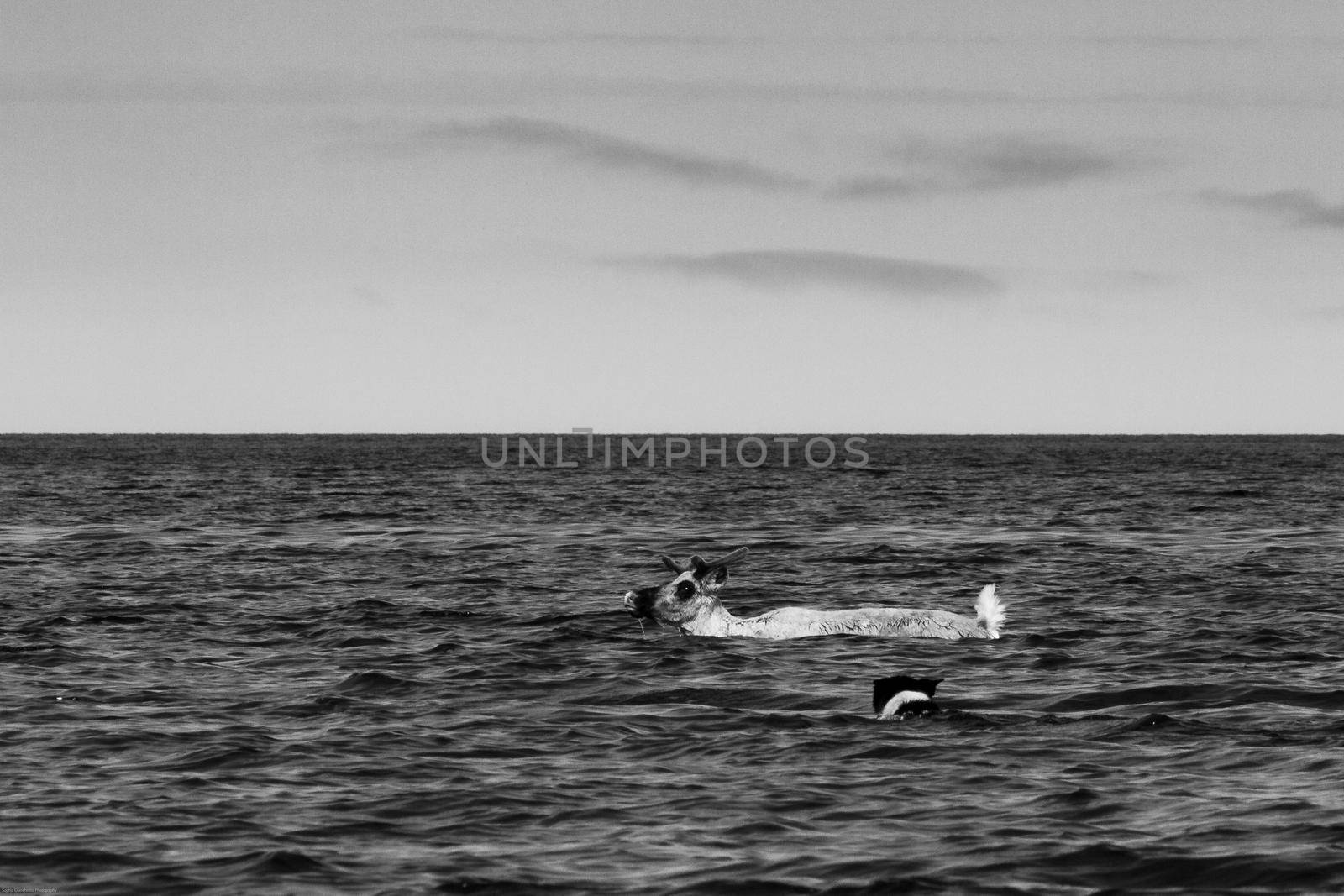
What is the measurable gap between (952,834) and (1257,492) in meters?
62.8

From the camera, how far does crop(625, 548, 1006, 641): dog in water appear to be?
21016mm

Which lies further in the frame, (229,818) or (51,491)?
(51,491)

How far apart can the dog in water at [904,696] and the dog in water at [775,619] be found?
6.06 meters

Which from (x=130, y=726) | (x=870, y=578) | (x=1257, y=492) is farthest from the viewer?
(x=1257, y=492)

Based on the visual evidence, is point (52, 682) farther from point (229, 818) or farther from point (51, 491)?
point (51, 491)

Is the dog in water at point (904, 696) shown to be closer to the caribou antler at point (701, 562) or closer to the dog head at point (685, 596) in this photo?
the caribou antler at point (701, 562)

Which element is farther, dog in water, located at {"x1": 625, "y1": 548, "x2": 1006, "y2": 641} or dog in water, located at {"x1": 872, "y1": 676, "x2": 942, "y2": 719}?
dog in water, located at {"x1": 625, "y1": 548, "x2": 1006, "y2": 641}

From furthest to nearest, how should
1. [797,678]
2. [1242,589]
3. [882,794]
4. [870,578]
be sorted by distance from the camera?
[870,578] → [1242,589] → [797,678] → [882,794]

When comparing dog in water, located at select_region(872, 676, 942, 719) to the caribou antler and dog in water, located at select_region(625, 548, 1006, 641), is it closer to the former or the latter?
the caribou antler

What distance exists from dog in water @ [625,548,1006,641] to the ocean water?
36 centimetres

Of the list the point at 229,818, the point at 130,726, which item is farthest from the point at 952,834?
the point at 130,726

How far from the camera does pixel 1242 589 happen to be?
27.0 m

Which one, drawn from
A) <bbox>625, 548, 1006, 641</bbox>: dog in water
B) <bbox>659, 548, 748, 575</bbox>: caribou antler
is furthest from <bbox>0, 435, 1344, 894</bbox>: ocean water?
<bbox>659, 548, 748, 575</bbox>: caribou antler

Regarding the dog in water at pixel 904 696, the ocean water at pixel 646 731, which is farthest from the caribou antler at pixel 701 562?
the dog in water at pixel 904 696
